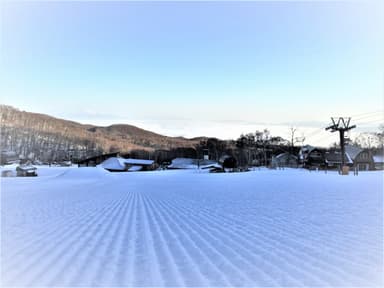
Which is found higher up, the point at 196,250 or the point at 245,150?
the point at 245,150

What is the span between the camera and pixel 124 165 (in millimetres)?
56438

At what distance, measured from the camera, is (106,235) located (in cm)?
484

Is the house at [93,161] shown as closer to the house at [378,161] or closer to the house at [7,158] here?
the house at [7,158]

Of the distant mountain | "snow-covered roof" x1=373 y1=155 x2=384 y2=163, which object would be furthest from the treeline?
"snow-covered roof" x1=373 y1=155 x2=384 y2=163

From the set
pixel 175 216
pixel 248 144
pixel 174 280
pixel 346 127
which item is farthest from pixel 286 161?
pixel 174 280

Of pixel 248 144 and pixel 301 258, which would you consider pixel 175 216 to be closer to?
pixel 301 258

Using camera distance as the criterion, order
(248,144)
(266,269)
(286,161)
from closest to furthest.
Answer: (266,269), (286,161), (248,144)

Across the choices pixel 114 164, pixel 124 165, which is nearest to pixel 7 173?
pixel 114 164

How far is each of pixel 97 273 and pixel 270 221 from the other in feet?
13.0

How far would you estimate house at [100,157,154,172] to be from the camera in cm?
5500

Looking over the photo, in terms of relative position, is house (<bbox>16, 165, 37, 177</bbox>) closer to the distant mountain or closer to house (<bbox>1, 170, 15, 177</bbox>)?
house (<bbox>1, 170, 15, 177</bbox>)

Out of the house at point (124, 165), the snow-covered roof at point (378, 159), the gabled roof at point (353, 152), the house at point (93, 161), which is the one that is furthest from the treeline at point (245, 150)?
the snow-covered roof at point (378, 159)

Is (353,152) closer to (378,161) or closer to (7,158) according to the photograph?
(378,161)

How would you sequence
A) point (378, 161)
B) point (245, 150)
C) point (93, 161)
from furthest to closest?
point (245, 150)
point (93, 161)
point (378, 161)
